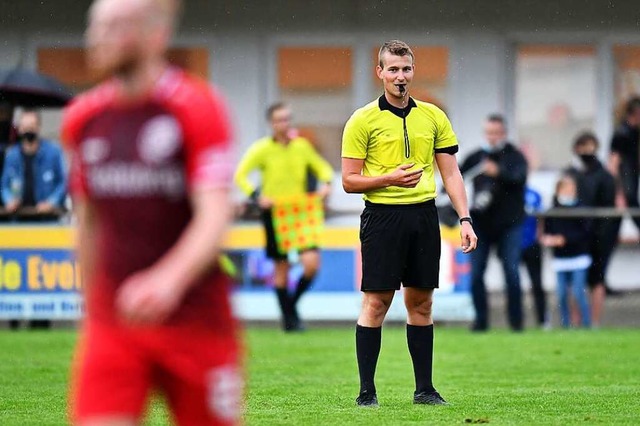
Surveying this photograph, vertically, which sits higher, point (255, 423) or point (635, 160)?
point (635, 160)

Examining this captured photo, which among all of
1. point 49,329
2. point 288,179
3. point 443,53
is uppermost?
point 443,53

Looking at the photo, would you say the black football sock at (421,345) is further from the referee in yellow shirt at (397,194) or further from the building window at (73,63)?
the building window at (73,63)

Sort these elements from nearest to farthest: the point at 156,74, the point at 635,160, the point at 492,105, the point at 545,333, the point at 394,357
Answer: the point at 156,74 < the point at 394,357 < the point at 545,333 < the point at 635,160 < the point at 492,105

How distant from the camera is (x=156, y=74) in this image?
4.84m

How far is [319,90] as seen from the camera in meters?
22.9

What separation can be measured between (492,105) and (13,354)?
33.5 feet

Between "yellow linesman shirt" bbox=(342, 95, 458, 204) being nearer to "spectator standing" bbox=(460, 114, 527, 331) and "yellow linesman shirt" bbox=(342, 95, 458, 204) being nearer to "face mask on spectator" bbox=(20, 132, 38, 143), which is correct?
"spectator standing" bbox=(460, 114, 527, 331)

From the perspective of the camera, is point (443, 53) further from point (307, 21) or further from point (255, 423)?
point (255, 423)

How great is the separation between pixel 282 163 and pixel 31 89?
11.6ft

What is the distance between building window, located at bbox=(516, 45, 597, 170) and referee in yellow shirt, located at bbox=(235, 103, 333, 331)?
6319 mm

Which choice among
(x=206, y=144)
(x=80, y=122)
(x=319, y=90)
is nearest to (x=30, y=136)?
(x=319, y=90)

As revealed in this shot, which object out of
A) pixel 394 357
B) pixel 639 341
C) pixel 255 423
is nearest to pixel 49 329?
pixel 394 357

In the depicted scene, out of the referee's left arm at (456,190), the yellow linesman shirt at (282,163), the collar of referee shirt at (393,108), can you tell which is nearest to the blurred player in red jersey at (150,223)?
the collar of referee shirt at (393,108)

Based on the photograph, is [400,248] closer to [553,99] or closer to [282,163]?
[282,163]
